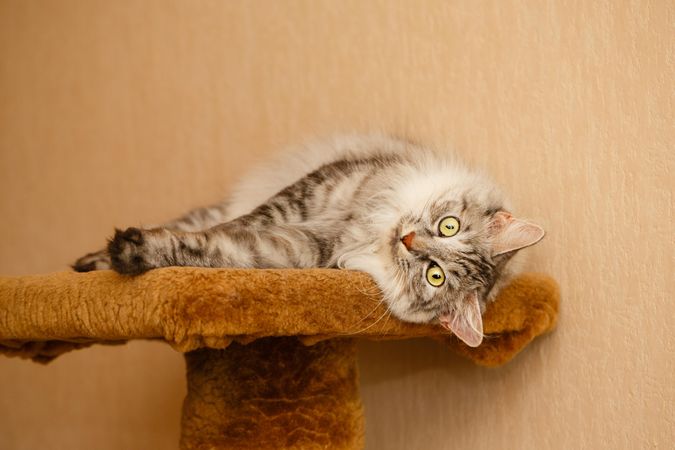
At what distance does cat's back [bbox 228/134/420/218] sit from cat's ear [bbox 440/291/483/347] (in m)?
0.55

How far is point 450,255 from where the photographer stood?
159 centimetres

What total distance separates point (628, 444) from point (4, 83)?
2867 mm

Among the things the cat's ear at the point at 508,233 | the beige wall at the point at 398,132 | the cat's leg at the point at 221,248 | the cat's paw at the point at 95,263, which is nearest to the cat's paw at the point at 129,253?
the cat's leg at the point at 221,248

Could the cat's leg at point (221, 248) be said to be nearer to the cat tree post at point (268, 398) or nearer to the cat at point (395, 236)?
the cat at point (395, 236)

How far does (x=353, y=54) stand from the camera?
2.37 metres

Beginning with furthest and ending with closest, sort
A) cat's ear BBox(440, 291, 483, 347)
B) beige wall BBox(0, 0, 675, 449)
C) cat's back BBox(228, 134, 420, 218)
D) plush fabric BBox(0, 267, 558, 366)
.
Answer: cat's back BBox(228, 134, 420, 218) < beige wall BBox(0, 0, 675, 449) < cat's ear BBox(440, 291, 483, 347) < plush fabric BBox(0, 267, 558, 366)

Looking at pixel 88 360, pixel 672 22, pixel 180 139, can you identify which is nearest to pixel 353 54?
pixel 180 139

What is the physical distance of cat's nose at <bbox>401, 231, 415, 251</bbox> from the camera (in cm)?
160

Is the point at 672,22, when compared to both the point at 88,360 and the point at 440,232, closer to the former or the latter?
the point at 440,232

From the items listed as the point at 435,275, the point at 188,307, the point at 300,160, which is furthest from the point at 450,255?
the point at 300,160

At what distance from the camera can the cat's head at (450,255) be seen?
61.7 inches

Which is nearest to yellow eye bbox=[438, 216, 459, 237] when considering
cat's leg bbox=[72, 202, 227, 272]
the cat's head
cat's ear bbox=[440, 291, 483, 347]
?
the cat's head

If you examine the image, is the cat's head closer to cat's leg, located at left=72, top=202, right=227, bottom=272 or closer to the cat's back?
the cat's back

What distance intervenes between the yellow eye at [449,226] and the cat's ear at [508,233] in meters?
0.09
